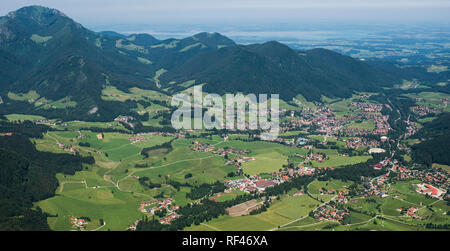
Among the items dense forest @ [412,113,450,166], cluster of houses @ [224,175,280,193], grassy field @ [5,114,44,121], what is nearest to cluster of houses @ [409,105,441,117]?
dense forest @ [412,113,450,166]

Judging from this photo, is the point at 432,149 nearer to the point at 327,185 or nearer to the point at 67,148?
the point at 327,185

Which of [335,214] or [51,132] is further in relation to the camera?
[51,132]

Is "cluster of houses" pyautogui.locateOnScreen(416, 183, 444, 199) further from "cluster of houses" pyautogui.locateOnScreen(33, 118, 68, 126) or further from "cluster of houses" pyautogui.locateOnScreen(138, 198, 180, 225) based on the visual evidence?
"cluster of houses" pyautogui.locateOnScreen(33, 118, 68, 126)

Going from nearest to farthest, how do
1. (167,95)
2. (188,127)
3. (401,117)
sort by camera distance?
(188,127)
(401,117)
(167,95)

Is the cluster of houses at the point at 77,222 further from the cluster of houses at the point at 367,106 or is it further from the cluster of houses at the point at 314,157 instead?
the cluster of houses at the point at 367,106

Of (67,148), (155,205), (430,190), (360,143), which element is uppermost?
(67,148)

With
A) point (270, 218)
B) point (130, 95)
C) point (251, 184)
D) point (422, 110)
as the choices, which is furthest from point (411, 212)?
point (130, 95)

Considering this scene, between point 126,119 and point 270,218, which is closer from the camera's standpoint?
point 270,218

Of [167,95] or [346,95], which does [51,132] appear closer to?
[167,95]

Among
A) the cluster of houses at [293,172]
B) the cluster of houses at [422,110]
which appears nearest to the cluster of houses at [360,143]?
the cluster of houses at [293,172]
